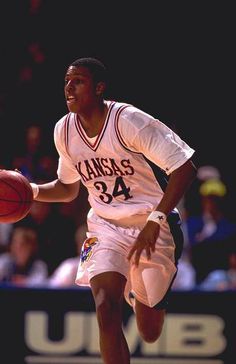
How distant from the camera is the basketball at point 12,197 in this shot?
5.72m

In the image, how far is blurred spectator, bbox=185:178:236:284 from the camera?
9.09 m

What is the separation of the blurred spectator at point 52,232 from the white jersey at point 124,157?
3737 millimetres

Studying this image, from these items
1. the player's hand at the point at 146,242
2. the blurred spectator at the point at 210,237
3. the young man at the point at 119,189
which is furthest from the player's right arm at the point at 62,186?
the blurred spectator at the point at 210,237

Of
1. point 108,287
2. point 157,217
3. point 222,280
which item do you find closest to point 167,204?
point 157,217

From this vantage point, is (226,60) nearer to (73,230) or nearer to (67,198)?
(73,230)

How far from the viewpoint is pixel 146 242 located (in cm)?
520

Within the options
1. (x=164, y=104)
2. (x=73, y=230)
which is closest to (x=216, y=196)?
(x=73, y=230)

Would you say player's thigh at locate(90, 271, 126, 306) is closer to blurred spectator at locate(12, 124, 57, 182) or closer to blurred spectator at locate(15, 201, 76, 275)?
blurred spectator at locate(15, 201, 76, 275)

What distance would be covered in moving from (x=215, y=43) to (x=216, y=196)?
3149 mm

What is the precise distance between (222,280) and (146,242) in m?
3.67

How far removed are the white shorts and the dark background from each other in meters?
5.17

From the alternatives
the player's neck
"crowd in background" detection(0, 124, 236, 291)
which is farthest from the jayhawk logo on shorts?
"crowd in background" detection(0, 124, 236, 291)

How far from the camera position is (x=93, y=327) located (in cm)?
827

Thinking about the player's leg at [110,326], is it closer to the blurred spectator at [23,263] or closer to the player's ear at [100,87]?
the player's ear at [100,87]
